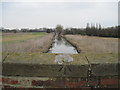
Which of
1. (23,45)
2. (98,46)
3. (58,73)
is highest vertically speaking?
(58,73)

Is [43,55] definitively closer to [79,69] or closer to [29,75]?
[29,75]

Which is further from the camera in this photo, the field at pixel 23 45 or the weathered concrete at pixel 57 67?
the field at pixel 23 45

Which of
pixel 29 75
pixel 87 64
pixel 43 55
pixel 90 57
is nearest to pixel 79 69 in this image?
pixel 87 64

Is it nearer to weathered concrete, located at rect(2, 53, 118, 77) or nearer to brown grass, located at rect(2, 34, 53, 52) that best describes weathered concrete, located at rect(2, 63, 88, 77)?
weathered concrete, located at rect(2, 53, 118, 77)

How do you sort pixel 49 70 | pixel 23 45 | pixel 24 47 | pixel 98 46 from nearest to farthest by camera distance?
pixel 49 70, pixel 24 47, pixel 98 46, pixel 23 45

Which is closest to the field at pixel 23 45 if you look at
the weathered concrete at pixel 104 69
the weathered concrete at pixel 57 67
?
the weathered concrete at pixel 57 67

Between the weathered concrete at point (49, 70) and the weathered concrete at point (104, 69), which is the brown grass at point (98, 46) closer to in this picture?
the weathered concrete at point (104, 69)

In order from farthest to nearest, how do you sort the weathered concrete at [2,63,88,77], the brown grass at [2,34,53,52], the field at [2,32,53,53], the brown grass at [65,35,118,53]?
the brown grass at [2,34,53,52] → the brown grass at [65,35,118,53] → the field at [2,32,53,53] → the weathered concrete at [2,63,88,77]

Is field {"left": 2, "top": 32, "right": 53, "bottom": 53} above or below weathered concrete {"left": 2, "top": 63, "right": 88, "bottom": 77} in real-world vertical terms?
below

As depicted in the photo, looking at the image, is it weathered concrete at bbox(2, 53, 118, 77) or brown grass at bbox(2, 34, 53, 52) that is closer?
weathered concrete at bbox(2, 53, 118, 77)

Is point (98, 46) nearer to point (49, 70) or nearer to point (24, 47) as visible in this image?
point (24, 47)

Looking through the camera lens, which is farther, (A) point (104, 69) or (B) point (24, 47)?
(B) point (24, 47)

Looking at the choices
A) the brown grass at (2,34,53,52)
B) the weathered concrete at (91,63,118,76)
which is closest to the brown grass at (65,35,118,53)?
the weathered concrete at (91,63,118,76)

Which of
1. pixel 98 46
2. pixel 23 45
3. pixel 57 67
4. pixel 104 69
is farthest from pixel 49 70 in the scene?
pixel 23 45
